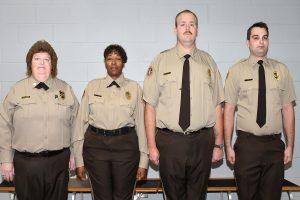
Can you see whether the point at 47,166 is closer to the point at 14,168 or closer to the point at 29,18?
the point at 14,168

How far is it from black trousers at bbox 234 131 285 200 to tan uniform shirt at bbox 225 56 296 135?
103 millimetres

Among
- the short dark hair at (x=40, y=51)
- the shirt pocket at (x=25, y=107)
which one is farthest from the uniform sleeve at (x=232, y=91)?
the shirt pocket at (x=25, y=107)

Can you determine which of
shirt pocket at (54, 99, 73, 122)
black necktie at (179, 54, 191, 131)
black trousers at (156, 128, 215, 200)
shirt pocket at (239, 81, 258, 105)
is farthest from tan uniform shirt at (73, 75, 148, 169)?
shirt pocket at (239, 81, 258, 105)

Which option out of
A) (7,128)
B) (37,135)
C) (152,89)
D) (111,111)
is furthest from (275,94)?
(7,128)

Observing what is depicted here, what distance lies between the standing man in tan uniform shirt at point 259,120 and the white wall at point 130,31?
3.19 feet

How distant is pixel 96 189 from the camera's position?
8.72 feet

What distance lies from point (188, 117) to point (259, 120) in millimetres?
670

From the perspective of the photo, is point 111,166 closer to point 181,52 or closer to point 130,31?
point 181,52

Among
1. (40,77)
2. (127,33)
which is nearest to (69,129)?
(40,77)

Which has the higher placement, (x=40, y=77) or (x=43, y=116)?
(x=40, y=77)

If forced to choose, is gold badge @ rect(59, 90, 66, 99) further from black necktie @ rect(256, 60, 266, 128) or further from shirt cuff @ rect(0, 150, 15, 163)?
black necktie @ rect(256, 60, 266, 128)

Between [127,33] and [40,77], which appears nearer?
[40,77]

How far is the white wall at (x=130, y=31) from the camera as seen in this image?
3.68m

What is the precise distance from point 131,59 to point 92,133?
4.17ft
